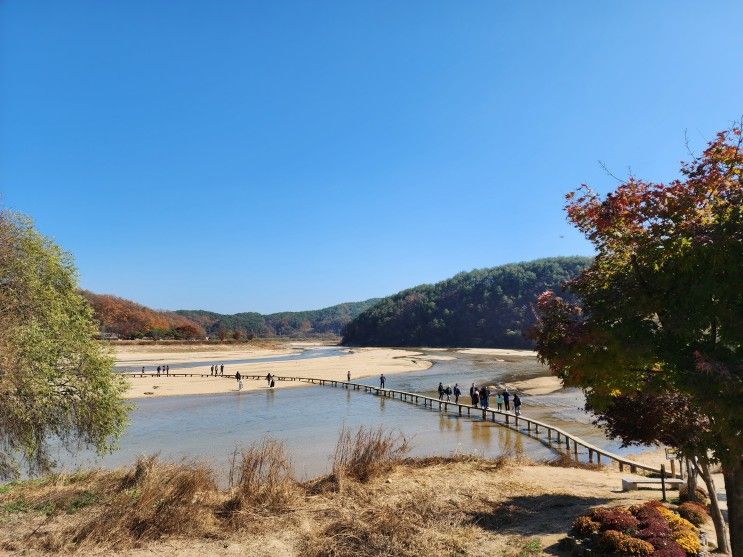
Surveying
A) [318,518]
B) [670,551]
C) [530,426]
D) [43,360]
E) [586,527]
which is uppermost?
[43,360]

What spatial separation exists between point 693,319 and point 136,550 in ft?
34.9

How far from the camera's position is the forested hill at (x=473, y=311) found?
151875 mm

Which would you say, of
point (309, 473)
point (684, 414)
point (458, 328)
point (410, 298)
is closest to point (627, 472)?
point (684, 414)

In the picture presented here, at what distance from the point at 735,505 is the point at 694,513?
364 centimetres

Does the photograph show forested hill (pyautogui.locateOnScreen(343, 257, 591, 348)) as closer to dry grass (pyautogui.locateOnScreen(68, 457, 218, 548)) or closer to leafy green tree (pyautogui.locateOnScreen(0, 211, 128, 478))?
leafy green tree (pyautogui.locateOnScreen(0, 211, 128, 478))

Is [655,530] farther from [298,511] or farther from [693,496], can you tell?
[298,511]

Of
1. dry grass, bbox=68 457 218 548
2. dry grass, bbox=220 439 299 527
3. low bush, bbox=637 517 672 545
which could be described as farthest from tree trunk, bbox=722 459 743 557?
dry grass, bbox=68 457 218 548

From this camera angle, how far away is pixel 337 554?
9273mm

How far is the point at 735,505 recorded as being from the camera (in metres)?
8.01

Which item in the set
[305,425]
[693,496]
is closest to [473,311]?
[305,425]

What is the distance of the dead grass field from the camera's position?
31.8 ft

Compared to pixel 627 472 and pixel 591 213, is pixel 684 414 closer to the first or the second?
pixel 591 213

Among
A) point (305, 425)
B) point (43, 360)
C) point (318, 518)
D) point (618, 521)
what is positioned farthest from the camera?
point (305, 425)

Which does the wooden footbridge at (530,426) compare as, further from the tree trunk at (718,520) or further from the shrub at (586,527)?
the shrub at (586,527)
